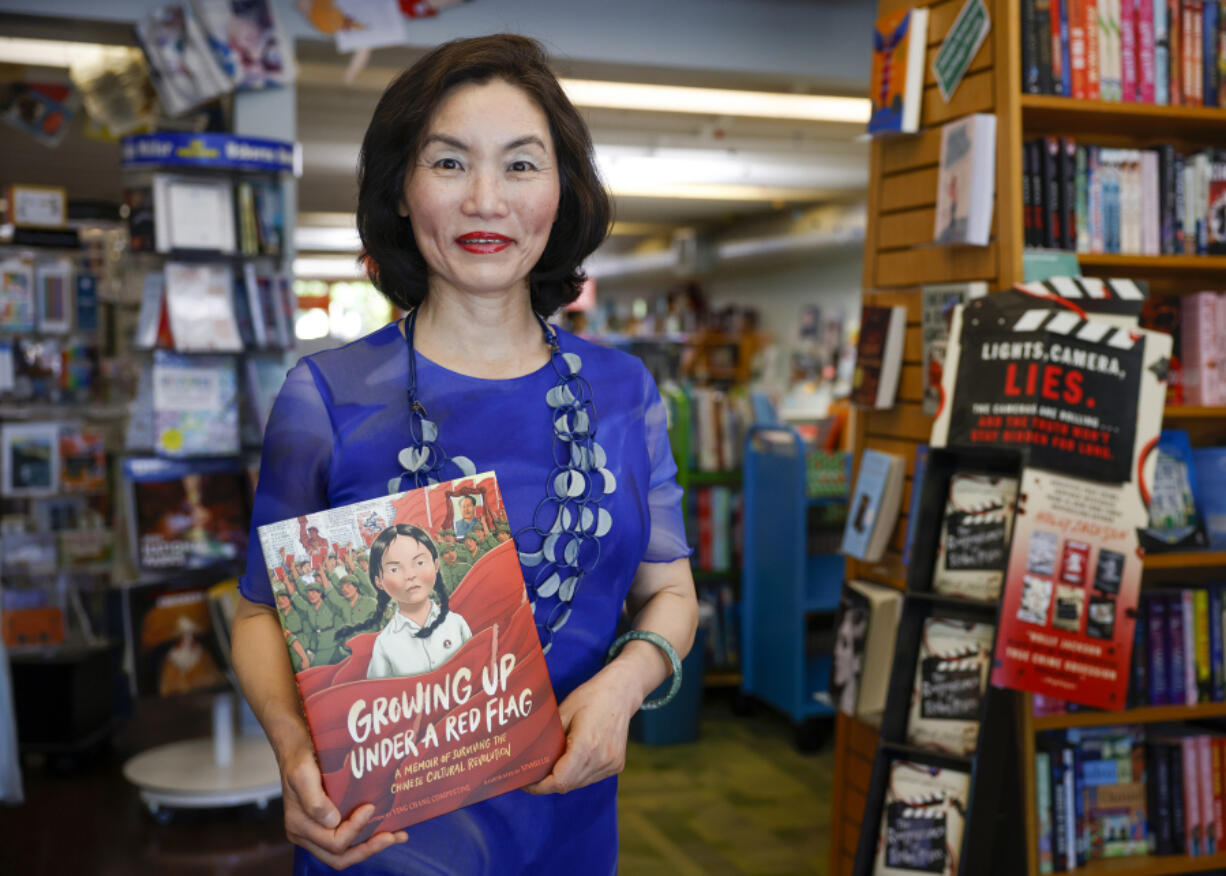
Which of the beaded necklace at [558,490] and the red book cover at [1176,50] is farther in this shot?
the red book cover at [1176,50]

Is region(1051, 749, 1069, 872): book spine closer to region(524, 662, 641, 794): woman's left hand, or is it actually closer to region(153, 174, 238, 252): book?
region(524, 662, 641, 794): woman's left hand

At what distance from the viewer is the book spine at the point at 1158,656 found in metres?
2.77

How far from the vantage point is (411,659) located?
95cm

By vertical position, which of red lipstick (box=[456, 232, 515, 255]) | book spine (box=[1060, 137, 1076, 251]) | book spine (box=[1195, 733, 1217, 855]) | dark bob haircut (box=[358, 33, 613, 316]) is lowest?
book spine (box=[1195, 733, 1217, 855])

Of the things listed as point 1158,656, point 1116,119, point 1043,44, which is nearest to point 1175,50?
point 1116,119

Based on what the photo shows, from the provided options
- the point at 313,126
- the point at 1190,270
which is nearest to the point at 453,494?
the point at 1190,270

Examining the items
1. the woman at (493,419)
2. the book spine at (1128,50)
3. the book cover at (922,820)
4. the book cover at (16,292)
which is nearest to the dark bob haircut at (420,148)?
the woman at (493,419)

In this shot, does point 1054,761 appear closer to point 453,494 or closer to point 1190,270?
point 1190,270

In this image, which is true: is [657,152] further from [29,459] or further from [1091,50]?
[1091,50]

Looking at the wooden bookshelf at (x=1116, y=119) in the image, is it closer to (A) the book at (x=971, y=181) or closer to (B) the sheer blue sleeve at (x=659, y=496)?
(A) the book at (x=971, y=181)

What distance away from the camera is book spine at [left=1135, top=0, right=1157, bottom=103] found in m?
2.73

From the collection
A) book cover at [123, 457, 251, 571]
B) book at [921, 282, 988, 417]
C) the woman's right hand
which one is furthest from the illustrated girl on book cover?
book cover at [123, 457, 251, 571]

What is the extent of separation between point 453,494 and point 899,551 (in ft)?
6.97

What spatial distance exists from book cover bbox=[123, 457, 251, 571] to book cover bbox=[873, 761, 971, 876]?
250 centimetres
